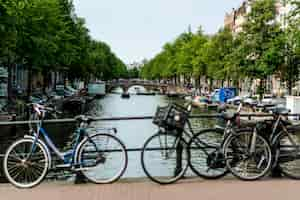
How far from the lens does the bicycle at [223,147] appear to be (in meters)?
8.16

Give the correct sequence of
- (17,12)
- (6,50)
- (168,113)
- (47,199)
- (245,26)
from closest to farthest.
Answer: (47,199) → (168,113) → (6,50) → (17,12) → (245,26)

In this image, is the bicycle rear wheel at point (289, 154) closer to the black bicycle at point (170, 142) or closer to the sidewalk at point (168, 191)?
the sidewalk at point (168, 191)

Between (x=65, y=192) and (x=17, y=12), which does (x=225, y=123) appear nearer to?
(x=65, y=192)

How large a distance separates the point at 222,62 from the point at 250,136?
63110 mm

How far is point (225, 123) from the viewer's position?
8.48 metres

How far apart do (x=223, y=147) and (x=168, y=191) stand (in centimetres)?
116

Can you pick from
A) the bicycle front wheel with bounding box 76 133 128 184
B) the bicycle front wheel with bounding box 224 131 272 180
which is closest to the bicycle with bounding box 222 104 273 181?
the bicycle front wheel with bounding box 224 131 272 180

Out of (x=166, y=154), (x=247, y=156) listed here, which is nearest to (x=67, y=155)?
A: (x=166, y=154)

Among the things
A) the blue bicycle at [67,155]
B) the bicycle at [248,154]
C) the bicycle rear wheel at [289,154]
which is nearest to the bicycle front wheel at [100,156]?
the blue bicycle at [67,155]

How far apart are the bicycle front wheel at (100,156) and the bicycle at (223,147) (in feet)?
3.28

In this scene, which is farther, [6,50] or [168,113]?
[6,50]

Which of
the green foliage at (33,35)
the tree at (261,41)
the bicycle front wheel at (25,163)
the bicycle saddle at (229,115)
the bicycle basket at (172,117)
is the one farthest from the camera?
the tree at (261,41)

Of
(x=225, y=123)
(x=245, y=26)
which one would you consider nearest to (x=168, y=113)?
(x=225, y=123)

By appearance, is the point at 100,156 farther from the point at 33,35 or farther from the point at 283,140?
the point at 33,35
